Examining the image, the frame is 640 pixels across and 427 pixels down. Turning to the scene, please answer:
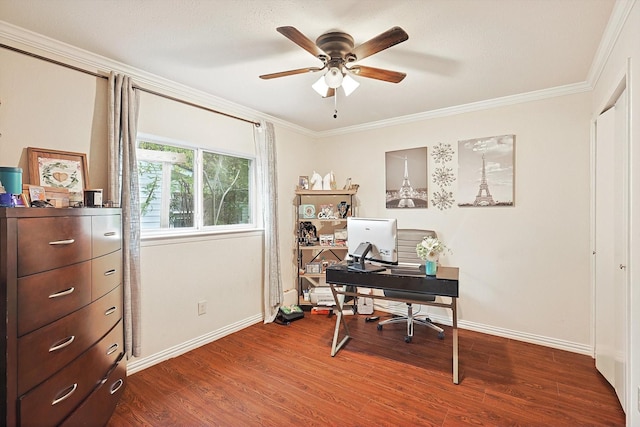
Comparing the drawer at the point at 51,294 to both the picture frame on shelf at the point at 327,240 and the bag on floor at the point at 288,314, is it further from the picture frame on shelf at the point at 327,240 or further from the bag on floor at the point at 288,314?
the picture frame on shelf at the point at 327,240

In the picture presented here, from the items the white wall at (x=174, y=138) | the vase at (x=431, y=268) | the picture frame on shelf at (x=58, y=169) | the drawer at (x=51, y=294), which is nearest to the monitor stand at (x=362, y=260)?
the vase at (x=431, y=268)

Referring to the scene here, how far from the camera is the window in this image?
2.77 metres

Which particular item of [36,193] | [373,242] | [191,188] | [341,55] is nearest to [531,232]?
[373,242]

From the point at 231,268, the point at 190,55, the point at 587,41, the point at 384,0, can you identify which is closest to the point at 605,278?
the point at 587,41

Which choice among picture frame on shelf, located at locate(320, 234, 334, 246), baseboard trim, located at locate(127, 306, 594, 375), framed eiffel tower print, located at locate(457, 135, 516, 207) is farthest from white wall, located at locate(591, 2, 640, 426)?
picture frame on shelf, located at locate(320, 234, 334, 246)

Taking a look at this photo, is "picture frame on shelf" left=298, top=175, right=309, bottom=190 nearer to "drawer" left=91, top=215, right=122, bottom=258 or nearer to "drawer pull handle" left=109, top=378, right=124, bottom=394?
"drawer" left=91, top=215, right=122, bottom=258

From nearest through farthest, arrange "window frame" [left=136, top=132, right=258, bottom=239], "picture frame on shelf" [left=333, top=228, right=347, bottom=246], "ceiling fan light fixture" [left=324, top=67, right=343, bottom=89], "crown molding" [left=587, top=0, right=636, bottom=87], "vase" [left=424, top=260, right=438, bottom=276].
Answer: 1. "crown molding" [left=587, top=0, right=636, bottom=87]
2. "ceiling fan light fixture" [left=324, top=67, right=343, bottom=89]
3. "vase" [left=424, top=260, right=438, bottom=276]
4. "window frame" [left=136, top=132, right=258, bottom=239]
5. "picture frame on shelf" [left=333, top=228, right=347, bottom=246]

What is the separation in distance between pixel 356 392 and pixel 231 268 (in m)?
1.80

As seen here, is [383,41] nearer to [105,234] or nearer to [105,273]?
[105,234]

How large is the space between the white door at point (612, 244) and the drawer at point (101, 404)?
9.75 ft

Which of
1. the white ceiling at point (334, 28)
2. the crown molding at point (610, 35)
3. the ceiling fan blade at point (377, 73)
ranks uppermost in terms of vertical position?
the white ceiling at point (334, 28)

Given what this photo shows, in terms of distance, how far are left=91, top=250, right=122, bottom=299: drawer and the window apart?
27.7 inches

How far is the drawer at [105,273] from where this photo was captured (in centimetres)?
176

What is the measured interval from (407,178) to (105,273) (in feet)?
10.4
